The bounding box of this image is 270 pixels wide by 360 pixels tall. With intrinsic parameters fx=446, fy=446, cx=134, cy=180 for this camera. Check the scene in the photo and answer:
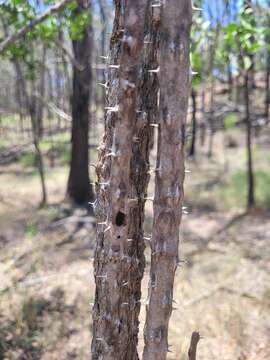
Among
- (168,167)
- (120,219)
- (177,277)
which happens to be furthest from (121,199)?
(177,277)

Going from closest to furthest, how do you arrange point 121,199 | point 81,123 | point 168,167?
point 168,167, point 121,199, point 81,123

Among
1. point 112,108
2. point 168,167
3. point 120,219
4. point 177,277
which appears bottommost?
point 177,277

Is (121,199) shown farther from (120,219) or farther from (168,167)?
(168,167)

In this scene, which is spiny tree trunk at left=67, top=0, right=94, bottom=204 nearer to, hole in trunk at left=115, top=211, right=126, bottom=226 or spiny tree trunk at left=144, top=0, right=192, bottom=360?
hole in trunk at left=115, top=211, right=126, bottom=226

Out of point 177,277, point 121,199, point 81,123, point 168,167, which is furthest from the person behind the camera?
point 81,123

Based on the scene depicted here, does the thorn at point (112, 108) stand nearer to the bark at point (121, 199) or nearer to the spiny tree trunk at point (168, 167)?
the bark at point (121, 199)

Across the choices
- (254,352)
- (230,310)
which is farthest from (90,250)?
(254,352)

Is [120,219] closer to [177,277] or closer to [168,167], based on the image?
[168,167]

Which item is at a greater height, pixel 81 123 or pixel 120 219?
pixel 81 123

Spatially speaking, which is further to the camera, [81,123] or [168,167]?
[81,123]
